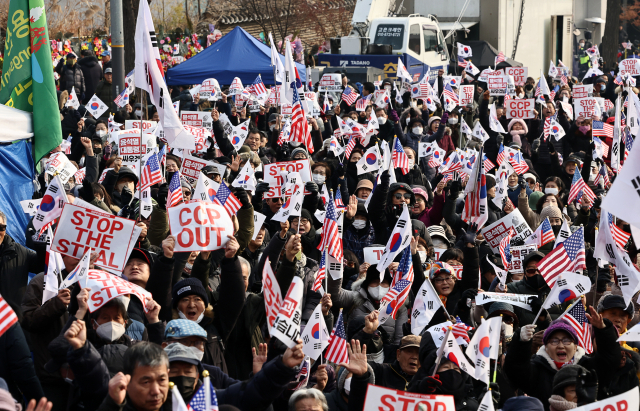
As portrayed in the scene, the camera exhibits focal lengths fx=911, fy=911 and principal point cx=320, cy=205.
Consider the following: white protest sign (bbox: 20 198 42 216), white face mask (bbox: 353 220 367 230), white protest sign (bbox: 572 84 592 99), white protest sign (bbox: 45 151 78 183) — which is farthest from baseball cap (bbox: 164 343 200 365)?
white protest sign (bbox: 572 84 592 99)

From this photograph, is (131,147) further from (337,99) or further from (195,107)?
(337,99)

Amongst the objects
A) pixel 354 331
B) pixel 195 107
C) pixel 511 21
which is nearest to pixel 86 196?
pixel 354 331

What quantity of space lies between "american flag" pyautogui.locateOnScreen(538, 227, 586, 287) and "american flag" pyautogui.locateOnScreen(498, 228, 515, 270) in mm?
715

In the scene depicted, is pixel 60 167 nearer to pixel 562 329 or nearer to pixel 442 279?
pixel 442 279

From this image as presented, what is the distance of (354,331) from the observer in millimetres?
5934

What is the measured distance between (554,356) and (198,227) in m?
2.28

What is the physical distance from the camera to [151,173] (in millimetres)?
8445

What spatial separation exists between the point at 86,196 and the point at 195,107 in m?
7.92

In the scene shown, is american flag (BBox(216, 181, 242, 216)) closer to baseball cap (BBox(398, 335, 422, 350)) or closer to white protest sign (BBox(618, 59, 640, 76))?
baseball cap (BBox(398, 335, 422, 350))

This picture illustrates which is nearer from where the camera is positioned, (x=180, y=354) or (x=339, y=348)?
(x=180, y=354)

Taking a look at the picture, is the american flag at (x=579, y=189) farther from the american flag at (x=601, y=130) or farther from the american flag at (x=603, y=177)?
the american flag at (x=601, y=130)

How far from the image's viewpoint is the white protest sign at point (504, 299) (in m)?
6.00

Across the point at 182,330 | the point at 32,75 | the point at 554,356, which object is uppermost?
the point at 32,75

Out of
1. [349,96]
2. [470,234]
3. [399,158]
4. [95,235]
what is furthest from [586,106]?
[95,235]
